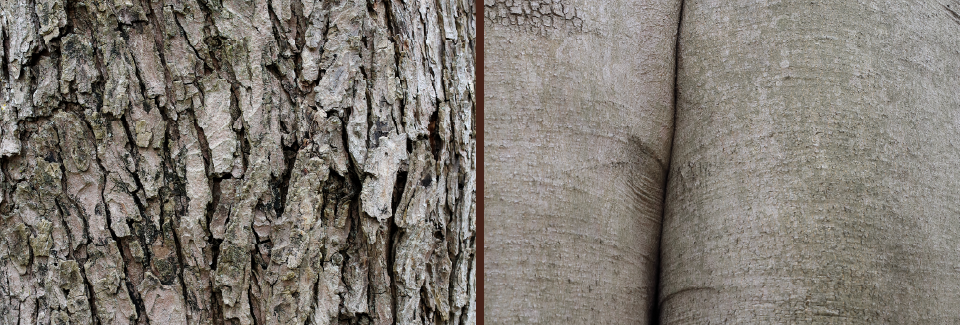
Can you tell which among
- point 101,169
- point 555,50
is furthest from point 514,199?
point 101,169

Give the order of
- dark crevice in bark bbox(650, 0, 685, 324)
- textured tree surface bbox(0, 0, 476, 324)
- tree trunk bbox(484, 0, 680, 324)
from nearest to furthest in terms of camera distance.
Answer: textured tree surface bbox(0, 0, 476, 324), tree trunk bbox(484, 0, 680, 324), dark crevice in bark bbox(650, 0, 685, 324)

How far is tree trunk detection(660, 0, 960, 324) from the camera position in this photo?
1686mm

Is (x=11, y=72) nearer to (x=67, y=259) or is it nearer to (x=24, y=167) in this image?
(x=24, y=167)

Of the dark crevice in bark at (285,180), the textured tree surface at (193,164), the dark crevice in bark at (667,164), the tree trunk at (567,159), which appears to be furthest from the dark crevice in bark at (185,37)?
the dark crevice in bark at (667,164)

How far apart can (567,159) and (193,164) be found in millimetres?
938

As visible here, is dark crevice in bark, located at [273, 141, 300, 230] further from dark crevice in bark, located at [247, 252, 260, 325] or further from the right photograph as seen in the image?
the right photograph

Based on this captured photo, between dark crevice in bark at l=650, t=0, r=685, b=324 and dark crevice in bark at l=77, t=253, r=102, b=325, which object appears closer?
dark crevice in bark at l=77, t=253, r=102, b=325

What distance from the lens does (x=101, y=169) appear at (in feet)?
2.89

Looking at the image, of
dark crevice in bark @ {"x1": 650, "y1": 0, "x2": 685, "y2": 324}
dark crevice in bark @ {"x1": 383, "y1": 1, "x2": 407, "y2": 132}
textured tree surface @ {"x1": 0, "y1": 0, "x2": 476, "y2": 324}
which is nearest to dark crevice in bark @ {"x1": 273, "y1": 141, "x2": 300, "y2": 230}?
textured tree surface @ {"x1": 0, "y1": 0, "x2": 476, "y2": 324}

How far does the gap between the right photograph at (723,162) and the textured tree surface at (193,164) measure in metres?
0.71

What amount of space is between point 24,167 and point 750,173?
1413 millimetres

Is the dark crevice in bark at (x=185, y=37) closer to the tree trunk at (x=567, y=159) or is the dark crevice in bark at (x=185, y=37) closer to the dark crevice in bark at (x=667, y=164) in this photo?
the tree trunk at (x=567, y=159)

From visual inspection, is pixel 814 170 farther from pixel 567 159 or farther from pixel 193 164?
pixel 193 164

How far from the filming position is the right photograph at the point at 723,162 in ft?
5.40
